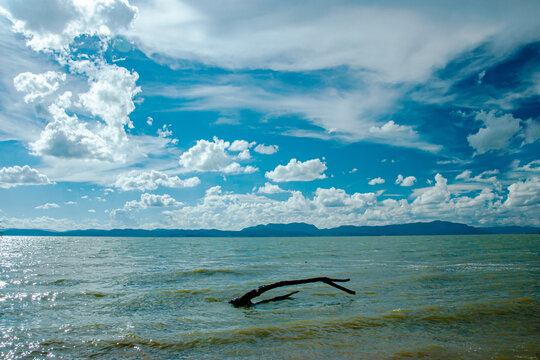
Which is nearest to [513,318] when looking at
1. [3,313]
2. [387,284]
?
[387,284]

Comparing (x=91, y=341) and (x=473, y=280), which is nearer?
(x=91, y=341)

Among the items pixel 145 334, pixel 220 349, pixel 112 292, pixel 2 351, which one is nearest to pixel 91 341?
pixel 145 334

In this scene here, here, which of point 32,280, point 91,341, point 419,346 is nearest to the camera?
point 419,346

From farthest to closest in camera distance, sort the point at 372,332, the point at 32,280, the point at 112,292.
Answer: the point at 32,280, the point at 112,292, the point at 372,332

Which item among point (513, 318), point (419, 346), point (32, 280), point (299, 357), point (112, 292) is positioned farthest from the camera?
point (32, 280)

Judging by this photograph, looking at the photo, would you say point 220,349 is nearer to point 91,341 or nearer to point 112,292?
point 91,341

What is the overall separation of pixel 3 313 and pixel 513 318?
2382cm

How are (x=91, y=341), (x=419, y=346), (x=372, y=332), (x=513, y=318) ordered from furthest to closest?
1. (x=513, y=318)
2. (x=372, y=332)
3. (x=91, y=341)
4. (x=419, y=346)

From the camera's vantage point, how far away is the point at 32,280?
976 inches

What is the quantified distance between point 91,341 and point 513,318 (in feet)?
57.1

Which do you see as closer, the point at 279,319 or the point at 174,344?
the point at 174,344

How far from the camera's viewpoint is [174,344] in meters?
10.9

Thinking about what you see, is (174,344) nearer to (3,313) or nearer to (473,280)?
(3,313)

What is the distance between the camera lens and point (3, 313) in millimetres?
14852
